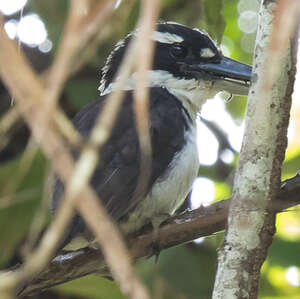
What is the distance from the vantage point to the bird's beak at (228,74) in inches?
152

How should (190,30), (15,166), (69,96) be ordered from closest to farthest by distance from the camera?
(15,166) < (190,30) < (69,96)

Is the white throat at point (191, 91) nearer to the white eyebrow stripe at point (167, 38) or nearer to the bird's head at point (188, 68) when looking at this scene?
the bird's head at point (188, 68)

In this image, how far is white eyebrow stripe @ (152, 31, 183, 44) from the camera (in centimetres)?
413

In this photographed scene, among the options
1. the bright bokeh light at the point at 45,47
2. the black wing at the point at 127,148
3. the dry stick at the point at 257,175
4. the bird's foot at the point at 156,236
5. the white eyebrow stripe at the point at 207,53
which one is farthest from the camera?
the bright bokeh light at the point at 45,47

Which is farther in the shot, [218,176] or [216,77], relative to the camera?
[218,176]

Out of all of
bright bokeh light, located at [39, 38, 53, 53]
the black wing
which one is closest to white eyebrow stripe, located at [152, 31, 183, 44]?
the black wing

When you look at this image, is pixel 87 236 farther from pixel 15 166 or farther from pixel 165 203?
pixel 15 166

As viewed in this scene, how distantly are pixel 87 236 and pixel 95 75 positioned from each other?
96.3 inches

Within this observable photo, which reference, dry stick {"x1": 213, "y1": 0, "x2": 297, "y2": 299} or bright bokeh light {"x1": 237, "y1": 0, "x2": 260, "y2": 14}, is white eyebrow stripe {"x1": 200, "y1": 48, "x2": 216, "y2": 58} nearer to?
bright bokeh light {"x1": 237, "y1": 0, "x2": 260, "y2": 14}

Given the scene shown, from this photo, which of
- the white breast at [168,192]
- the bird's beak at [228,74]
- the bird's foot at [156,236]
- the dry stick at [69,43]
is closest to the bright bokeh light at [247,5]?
the bird's beak at [228,74]

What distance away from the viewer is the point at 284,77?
→ 6.89ft

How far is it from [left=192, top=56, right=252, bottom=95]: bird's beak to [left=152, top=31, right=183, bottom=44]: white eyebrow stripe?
22 centimetres

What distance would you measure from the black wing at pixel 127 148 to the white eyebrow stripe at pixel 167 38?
425mm

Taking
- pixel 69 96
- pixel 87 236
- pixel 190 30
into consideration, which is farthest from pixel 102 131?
pixel 69 96
